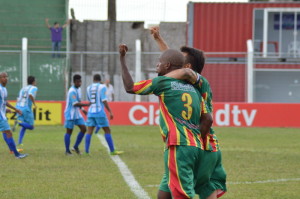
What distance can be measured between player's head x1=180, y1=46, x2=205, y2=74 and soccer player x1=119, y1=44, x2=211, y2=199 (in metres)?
0.32

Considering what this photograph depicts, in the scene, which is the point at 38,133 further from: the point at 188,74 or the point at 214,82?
the point at 188,74

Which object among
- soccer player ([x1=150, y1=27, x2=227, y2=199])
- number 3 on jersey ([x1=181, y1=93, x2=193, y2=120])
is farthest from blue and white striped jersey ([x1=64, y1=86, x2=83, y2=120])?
number 3 on jersey ([x1=181, y1=93, x2=193, y2=120])

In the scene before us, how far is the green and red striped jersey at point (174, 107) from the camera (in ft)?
19.4

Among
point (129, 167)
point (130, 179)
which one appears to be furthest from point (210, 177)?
point (129, 167)

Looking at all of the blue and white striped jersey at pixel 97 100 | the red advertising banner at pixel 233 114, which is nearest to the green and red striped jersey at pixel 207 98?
the blue and white striped jersey at pixel 97 100

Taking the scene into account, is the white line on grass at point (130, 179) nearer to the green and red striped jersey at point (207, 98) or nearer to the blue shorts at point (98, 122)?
the blue shorts at point (98, 122)

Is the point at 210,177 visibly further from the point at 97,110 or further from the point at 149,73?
the point at 149,73

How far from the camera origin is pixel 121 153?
14.3 m

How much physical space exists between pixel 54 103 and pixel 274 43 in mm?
11801

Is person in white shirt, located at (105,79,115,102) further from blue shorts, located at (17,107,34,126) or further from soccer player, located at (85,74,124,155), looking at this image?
soccer player, located at (85,74,124,155)

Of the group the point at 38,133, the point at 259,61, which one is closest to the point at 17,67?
the point at 38,133

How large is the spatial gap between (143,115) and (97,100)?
9937 mm

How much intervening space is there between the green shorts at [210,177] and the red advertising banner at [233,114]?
17.7 metres

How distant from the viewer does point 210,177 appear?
6.37 metres
